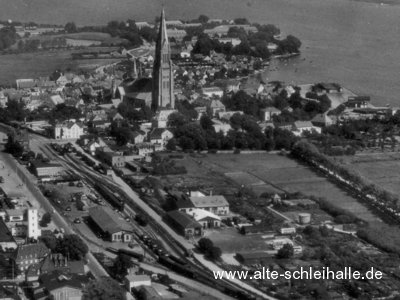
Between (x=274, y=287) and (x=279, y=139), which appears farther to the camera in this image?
(x=279, y=139)

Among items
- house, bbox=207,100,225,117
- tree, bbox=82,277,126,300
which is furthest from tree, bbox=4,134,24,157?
tree, bbox=82,277,126,300

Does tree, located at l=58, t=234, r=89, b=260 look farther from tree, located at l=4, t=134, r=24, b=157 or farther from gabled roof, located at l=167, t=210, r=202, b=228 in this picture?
tree, located at l=4, t=134, r=24, b=157

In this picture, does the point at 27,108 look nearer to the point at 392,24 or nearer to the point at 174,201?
the point at 174,201

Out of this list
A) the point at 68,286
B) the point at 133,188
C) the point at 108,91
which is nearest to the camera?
the point at 68,286

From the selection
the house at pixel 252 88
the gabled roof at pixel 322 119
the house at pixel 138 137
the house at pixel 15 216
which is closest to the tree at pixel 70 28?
the house at pixel 252 88

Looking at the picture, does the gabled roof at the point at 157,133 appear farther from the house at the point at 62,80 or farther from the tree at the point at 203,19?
the tree at the point at 203,19

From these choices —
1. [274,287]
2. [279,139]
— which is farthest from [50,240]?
[279,139]

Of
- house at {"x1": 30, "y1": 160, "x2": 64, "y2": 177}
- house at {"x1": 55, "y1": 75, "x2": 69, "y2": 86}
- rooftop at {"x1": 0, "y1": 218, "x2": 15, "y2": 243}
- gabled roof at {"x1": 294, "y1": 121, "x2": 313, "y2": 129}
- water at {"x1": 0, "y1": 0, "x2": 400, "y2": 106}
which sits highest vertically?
rooftop at {"x1": 0, "y1": 218, "x2": 15, "y2": 243}
